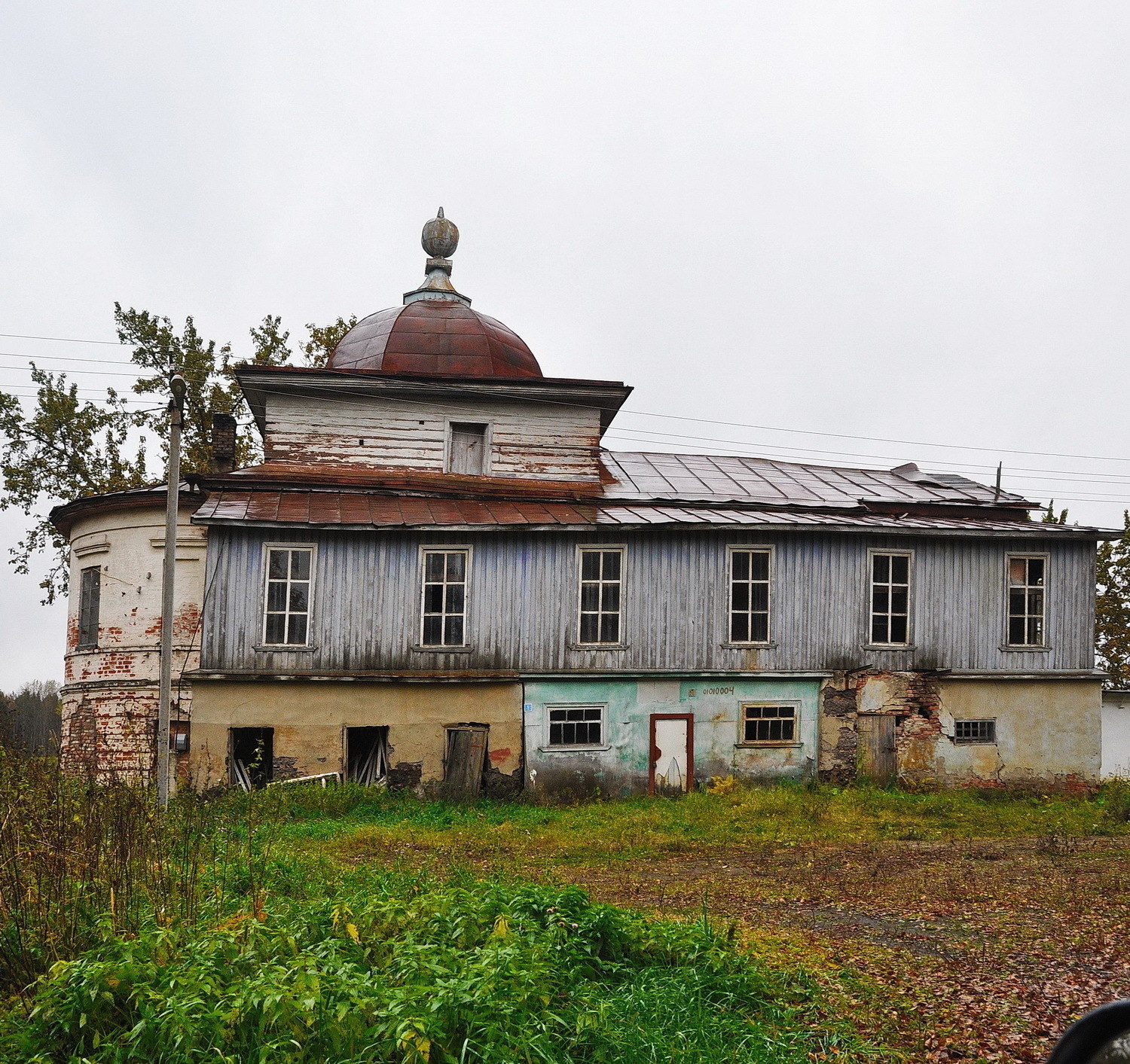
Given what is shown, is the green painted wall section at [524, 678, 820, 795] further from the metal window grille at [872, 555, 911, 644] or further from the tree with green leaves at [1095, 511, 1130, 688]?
the tree with green leaves at [1095, 511, 1130, 688]

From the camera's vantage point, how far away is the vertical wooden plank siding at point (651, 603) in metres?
19.6

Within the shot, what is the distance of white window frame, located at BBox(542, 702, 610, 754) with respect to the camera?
65.1ft

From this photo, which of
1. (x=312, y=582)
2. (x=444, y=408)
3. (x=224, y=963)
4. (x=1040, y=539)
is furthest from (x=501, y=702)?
(x=224, y=963)

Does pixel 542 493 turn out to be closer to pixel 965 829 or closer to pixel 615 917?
pixel 965 829

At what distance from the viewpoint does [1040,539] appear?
22031mm

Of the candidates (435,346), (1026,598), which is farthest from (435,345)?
(1026,598)

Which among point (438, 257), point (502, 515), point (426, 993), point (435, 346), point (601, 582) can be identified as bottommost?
point (426, 993)

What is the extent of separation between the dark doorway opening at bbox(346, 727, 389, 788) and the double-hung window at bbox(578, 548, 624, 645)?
428cm

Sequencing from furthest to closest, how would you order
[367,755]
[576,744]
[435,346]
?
[435,346] → [367,755] → [576,744]

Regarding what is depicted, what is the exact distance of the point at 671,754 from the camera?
20.2m

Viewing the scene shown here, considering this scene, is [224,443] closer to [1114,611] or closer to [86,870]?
[86,870]

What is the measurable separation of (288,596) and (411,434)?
5529 millimetres

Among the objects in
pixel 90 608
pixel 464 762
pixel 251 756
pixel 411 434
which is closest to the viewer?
pixel 464 762

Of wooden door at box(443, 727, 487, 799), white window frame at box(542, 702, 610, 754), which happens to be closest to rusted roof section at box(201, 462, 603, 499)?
white window frame at box(542, 702, 610, 754)
